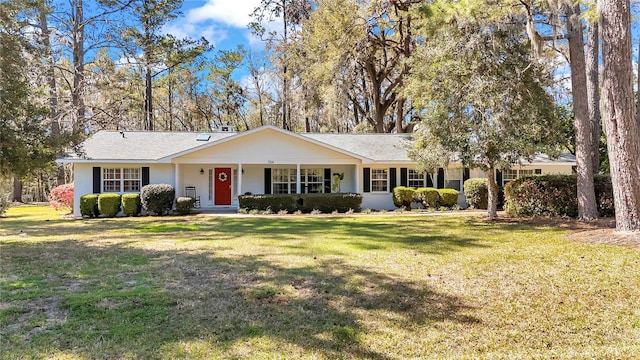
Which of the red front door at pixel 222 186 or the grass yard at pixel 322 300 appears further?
the red front door at pixel 222 186

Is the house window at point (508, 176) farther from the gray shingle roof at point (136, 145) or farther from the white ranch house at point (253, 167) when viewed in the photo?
the gray shingle roof at point (136, 145)

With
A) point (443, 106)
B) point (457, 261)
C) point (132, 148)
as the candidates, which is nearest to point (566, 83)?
point (443, 106)

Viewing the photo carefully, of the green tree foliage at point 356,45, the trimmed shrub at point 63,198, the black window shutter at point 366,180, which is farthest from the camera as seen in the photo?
the green tree foliage at point 356,45

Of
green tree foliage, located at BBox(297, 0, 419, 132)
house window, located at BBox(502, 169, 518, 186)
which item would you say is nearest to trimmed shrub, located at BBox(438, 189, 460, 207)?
house window, located at BBox(502, 169, 518, 186)

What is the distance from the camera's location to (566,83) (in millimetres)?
18891

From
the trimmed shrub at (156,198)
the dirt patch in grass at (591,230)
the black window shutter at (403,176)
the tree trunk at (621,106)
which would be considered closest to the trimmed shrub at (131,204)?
the trimmed shrub at (156,198)

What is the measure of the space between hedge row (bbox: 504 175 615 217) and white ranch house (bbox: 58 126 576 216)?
3.97 metres

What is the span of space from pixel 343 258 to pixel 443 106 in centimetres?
647

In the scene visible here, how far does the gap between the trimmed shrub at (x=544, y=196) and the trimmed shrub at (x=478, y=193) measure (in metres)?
3.69

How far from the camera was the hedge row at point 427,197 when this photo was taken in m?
17.6

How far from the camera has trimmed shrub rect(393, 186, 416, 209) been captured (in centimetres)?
1777

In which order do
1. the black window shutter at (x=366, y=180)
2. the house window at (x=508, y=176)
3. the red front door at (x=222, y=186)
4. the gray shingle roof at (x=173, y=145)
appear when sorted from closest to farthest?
1. the gray shingle roof at (x=173, y=145)
2. the black window shutter at (x=366, y=180)
3. the red front door at (x=222, y=186)
4. the house window at (x=508, y=176)

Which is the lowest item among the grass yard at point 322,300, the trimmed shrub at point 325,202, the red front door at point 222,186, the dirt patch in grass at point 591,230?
the grass yard at point 322,300

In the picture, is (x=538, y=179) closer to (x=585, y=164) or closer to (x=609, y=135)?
(x=585, y=164)
